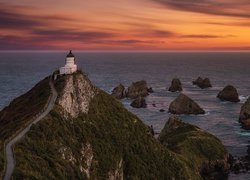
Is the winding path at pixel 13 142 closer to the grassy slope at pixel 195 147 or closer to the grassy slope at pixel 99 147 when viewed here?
the grassy slope at pixel 99 147

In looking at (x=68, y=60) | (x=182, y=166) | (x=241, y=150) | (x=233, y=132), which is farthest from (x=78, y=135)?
(x=233, y=132)

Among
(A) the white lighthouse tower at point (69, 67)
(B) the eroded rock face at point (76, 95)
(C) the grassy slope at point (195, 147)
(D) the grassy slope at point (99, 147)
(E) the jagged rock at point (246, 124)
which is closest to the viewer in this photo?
(D) the grassy slope at point (99, 147)

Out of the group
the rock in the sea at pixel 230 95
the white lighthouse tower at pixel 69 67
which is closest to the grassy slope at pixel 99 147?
the white lighthouse tower at pixel 69 67

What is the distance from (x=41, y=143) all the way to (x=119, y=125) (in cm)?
2790

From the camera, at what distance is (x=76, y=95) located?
236 ft

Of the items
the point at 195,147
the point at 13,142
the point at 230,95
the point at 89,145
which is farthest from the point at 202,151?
the point at 230,95

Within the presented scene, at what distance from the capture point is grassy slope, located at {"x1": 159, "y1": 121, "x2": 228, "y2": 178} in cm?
9962

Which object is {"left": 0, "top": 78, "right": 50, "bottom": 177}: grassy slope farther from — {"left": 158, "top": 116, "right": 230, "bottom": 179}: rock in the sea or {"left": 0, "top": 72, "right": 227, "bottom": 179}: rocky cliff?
{"left": 158, "top": 116, "right": 230, "bottom": 179}: rock in the sea

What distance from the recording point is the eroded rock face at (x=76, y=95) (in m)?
68.4

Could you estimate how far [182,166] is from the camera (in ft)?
279

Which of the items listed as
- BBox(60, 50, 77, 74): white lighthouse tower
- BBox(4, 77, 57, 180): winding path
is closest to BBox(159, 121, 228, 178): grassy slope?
BBox(60, 50, 77, 74): white lighthouse tower

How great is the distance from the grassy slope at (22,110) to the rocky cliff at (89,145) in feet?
7.56

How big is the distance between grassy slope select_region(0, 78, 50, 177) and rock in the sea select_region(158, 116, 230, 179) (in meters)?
38.3

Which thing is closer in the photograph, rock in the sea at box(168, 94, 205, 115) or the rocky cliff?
the rocky cliff
